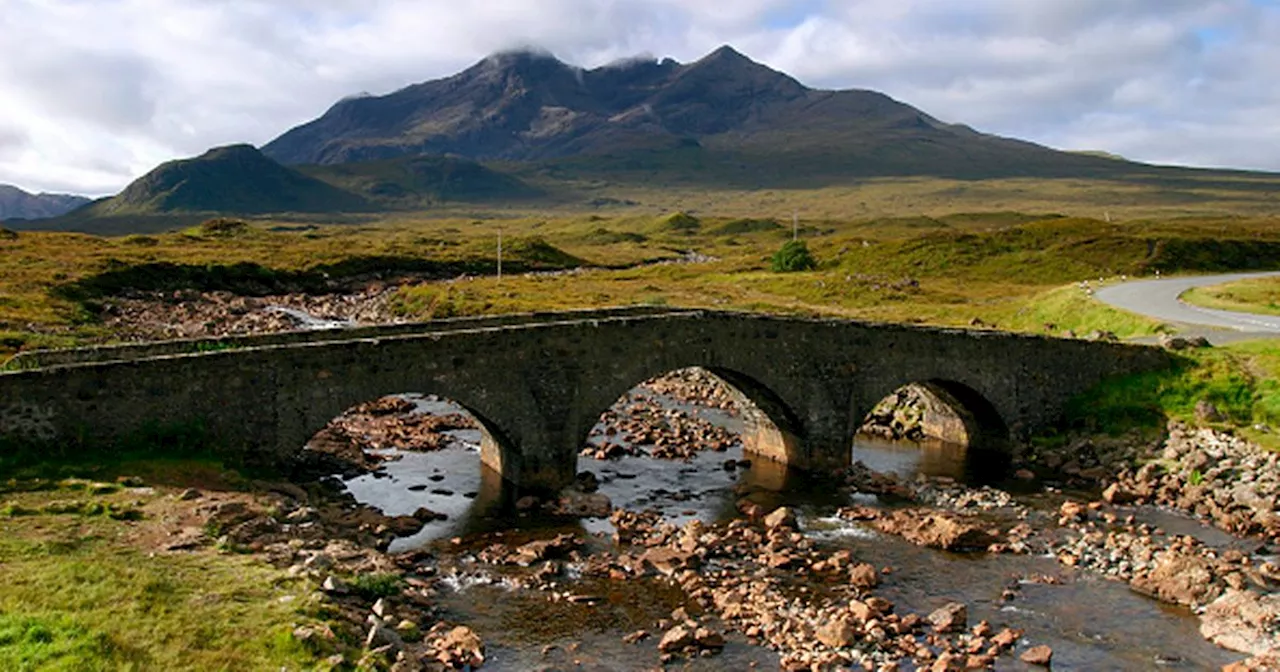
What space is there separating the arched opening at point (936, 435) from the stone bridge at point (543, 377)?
343 mm

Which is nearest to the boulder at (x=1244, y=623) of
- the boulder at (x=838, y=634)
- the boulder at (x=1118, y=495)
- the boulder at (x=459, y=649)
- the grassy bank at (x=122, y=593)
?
the boulder at (x=838, y=634)

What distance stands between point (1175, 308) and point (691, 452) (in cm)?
2894

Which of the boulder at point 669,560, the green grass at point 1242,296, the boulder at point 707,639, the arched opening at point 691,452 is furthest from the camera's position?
the green grass at point 1242,296

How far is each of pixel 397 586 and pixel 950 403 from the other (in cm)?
2576

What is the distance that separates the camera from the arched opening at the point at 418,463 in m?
27.2

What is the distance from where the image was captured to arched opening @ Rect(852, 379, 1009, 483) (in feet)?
115

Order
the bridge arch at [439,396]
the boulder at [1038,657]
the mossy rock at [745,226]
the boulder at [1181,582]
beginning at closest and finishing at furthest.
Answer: the boulder at [1038,657] < the boulder at [1181,582] < the bridge arch at [439,396] < the mossy rock at [745,226]

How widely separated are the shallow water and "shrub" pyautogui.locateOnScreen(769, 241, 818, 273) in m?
59.5

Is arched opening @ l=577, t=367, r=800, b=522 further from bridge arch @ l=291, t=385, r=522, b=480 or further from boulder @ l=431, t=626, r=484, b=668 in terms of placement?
boulder @ l=431, t=626, r=484, b=668

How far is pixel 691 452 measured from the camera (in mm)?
35625

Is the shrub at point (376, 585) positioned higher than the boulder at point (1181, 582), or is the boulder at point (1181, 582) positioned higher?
the shrub at point (376, 585)

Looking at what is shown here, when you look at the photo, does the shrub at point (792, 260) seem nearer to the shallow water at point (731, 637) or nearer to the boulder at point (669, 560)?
the shallow water at point (731, 637)

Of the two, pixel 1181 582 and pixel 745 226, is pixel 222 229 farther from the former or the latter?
pixel 1181 582

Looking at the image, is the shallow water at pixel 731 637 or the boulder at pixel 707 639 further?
the shallow water at pixel 731 637
